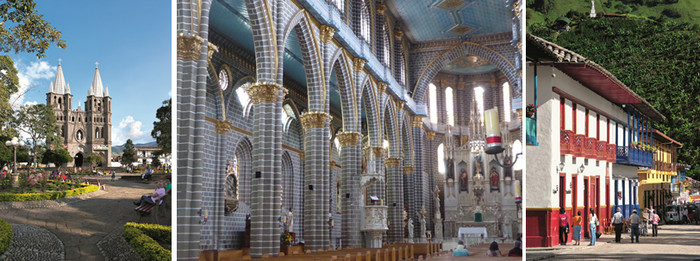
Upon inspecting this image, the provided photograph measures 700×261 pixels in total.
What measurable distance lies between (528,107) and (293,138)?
1618cm

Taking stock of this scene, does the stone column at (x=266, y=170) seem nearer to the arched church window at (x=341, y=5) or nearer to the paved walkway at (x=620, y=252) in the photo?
the paved walkway at (x=620, y=252)

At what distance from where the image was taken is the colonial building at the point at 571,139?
18094mm

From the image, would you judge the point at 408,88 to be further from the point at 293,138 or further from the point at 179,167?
the point at 179,167

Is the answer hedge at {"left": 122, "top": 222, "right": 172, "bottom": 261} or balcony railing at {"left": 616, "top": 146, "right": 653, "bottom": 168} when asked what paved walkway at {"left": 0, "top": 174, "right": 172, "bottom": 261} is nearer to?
hedge at {"left": 122, "top": 222, "right": 172, "bottom": 261}

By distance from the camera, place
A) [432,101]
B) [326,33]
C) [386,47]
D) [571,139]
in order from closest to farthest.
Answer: [326,33], [571,139], [386,47], [432,101]

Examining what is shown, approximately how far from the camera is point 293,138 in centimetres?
2891

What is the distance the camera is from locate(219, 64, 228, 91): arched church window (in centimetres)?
2195

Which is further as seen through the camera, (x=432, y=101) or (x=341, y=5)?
(x=432, y=101)

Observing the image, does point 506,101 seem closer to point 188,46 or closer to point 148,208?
point 148,208

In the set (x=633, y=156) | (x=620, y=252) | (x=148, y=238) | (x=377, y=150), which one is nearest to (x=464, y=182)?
(x=633, y=156)

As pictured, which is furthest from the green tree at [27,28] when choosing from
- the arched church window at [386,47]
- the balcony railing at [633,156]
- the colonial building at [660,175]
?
the colonial building at [660,175]

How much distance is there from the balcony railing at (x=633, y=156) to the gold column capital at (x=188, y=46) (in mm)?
21912

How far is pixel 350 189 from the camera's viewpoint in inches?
922

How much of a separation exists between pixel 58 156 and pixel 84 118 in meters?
4.38
